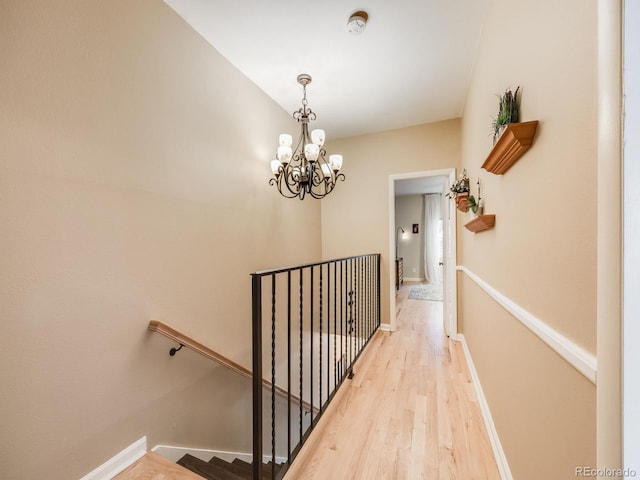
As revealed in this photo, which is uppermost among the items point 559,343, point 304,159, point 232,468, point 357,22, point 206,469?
point 357,22

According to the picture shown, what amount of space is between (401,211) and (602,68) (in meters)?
8.01

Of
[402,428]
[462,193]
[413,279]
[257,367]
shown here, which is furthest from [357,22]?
[413,279]

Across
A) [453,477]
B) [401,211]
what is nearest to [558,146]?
[453,477]

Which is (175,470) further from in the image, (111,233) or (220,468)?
(111,233)

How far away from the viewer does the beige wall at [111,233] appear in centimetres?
111

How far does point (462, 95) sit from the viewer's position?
2.71 m

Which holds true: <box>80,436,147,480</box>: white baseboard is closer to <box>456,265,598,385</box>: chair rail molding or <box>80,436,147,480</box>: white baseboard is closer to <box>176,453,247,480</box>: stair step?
<box>176,453,247,480</box>: stair step

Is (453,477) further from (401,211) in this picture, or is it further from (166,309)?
(401,211)

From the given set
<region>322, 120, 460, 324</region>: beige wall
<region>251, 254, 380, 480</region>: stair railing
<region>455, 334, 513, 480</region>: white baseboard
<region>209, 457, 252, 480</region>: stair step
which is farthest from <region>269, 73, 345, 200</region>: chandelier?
<region>209, 457, 252, 480</region>: stair step

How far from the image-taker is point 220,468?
1.97 metres

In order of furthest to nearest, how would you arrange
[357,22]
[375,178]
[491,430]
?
[375,178] → [357,22] → [491,430]

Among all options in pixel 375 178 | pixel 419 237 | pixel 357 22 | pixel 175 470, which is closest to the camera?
pixel 175 470

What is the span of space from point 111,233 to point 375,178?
298 centimetres

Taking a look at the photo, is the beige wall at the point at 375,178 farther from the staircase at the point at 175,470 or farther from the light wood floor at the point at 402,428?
the staircase at the point at 175,470
